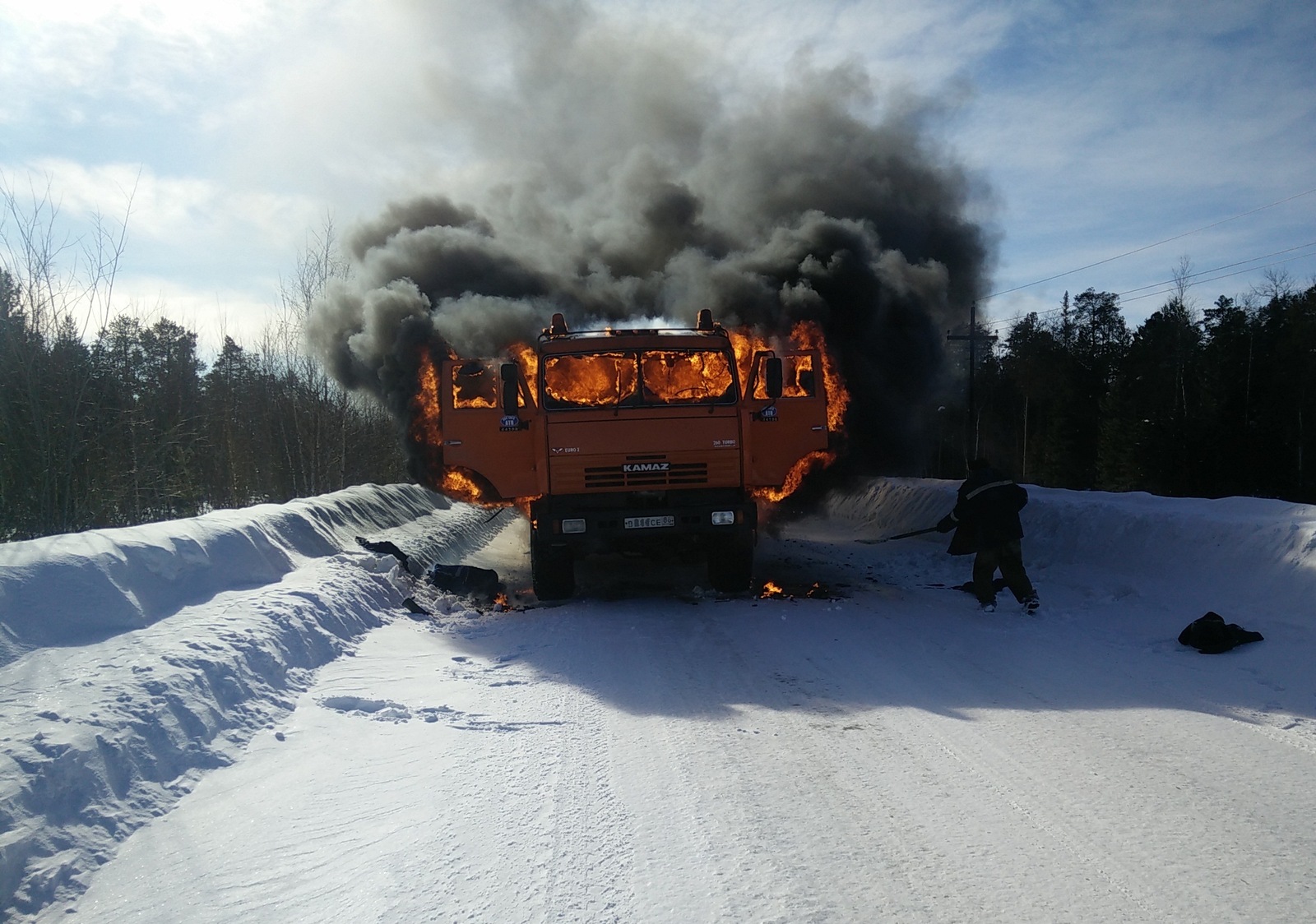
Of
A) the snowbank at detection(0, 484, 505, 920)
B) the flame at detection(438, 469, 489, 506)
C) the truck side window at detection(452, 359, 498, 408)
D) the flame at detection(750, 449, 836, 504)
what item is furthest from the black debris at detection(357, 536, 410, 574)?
the flame at detection(750, 449, 836, 504)

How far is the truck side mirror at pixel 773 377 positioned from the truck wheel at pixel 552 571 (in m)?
3.07

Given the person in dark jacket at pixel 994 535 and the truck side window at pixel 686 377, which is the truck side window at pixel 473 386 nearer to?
the truck side window at pixel 686 377

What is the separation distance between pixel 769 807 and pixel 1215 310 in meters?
52.9

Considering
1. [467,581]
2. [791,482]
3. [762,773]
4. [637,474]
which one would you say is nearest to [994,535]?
[791,482]

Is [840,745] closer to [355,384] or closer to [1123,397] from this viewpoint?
[355,384]

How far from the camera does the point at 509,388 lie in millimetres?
10398

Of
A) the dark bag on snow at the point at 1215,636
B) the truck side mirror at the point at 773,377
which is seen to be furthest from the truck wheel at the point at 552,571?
the dark bag on snow at the point at 1215,636

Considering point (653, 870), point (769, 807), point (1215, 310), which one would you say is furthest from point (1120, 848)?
point (1215, 310)

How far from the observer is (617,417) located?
33.1 ft

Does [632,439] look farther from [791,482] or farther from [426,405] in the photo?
[426,405]

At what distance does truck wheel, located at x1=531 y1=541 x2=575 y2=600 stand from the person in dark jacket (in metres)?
4.32

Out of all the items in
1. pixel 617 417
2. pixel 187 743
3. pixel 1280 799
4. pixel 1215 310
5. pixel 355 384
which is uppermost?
pixel 1215 310

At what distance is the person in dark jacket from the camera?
362 inches

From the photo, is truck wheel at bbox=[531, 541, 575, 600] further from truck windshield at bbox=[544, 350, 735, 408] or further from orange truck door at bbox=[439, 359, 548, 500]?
truck windshield at bbox=[544, 350, 735, 408]
